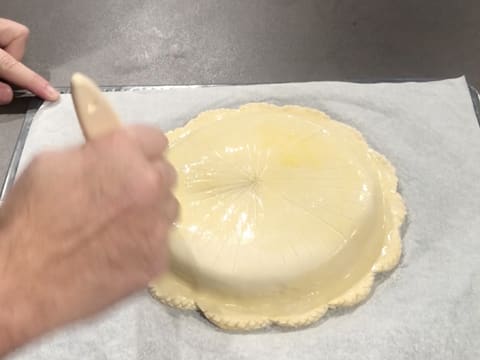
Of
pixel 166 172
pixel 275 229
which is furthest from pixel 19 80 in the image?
pixel 166 172

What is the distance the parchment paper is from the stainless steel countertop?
0.36ft

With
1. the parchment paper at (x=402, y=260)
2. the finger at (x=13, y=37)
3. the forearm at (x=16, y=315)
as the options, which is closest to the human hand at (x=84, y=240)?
the forearm at (x=16, y=315)

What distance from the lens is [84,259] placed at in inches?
24.1

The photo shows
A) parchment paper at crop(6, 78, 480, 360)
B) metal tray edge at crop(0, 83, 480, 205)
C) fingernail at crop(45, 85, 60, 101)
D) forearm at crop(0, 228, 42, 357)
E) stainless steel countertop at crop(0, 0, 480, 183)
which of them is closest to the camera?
forearm at crop(0, 228, 42, 357)

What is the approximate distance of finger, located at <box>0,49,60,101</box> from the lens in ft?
4.21

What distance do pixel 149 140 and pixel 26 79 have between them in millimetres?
749

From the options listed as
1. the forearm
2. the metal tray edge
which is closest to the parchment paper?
the metal tray edge

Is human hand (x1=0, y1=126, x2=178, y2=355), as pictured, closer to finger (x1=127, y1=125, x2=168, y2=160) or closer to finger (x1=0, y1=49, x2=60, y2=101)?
finger (x1=127, y1=125, x2=168, y2=160)

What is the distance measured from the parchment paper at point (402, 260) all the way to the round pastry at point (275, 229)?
3 cm

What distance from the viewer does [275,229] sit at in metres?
0.97

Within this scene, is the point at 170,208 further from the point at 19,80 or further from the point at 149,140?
the point at 19,80

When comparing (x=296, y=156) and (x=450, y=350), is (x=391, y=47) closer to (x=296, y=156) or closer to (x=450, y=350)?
(x=296, y=156)

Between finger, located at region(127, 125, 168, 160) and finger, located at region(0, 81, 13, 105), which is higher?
finger, located at region(127, 125, 168, 160)

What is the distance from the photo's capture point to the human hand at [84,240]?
610mm
